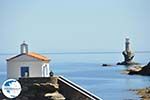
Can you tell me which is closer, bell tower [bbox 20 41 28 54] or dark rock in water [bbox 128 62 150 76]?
bell tower [bbox 20 41 28 54]

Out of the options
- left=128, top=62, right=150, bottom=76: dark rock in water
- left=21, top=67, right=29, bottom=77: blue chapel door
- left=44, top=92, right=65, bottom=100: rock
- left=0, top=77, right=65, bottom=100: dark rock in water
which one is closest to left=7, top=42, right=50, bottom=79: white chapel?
left=21, top=67, right=29, bottom=77: blue chapel door

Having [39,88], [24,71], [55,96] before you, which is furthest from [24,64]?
[55,96]

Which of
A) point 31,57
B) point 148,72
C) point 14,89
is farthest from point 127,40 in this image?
point 14,89

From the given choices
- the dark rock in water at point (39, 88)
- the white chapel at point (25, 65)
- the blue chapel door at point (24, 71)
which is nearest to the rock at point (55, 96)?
the dark rock in water at point (39, 88)

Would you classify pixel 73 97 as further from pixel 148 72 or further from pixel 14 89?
pixel 148 72

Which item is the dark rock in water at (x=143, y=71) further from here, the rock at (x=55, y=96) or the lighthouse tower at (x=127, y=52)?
the rock at (x=55, y=96)

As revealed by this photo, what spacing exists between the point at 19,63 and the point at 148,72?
83.9 metres

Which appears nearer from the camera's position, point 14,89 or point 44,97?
point 14,89

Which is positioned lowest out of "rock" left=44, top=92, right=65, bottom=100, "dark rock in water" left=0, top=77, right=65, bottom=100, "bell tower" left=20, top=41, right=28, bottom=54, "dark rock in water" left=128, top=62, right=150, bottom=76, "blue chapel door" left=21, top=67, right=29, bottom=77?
"dark rock in water" left=128, top=62, right=150, bottom=76

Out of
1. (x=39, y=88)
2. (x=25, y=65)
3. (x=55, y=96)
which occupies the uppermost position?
(x=25, y=65)

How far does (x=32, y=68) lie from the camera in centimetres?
3425

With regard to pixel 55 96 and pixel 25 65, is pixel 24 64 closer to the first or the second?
pixel 25 65

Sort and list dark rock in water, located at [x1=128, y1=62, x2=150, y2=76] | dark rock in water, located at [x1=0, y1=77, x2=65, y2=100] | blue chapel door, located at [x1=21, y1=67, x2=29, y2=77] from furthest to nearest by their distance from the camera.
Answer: dark rock in water, located at [x1=128, y1=62, x2=150, y2=76] < blue chapel door, located at [x1=21, y1=67, x2=29, y2=77] < dark rock in water, located at [x1=0, y1=77, x2=65, y2=100]

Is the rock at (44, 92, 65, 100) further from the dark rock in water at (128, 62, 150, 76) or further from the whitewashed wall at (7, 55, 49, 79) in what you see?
the dark rock in water at (128, 62, 150, 76)
